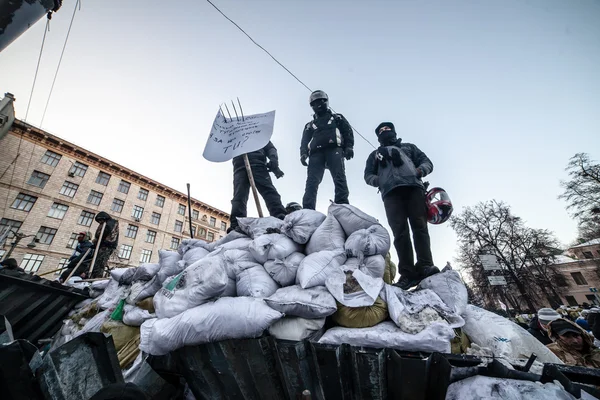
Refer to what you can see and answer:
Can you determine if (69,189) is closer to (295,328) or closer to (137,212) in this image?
(137,212)

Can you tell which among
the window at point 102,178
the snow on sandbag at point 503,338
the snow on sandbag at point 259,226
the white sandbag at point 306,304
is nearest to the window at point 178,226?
the window at point 102,178

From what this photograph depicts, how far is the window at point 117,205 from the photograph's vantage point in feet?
67.5

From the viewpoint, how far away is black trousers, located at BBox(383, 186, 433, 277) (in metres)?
2.24

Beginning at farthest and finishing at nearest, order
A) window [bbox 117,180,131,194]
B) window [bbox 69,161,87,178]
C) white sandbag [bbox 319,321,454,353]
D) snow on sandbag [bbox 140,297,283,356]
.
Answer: window [bbox 117,180,131,194] → window [bbox 69,161,87,178] → snow on sandbag [bbox 140,297,283,356] → white sandbag [bbox 319,321,454,353]

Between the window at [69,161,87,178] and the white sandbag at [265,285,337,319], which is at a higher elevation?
the window at [69,161,87,178]

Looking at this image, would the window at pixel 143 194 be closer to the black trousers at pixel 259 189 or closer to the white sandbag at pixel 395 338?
the black trousers at pixel 259 189

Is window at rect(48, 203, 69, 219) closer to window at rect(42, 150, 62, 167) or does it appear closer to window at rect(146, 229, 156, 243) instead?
window at rect(42, 150, 62, 167)

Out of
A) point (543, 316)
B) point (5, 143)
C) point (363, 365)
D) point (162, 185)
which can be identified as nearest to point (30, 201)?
point (5, 143)

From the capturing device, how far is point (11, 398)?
947 mm

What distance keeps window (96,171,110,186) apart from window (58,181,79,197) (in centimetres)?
167

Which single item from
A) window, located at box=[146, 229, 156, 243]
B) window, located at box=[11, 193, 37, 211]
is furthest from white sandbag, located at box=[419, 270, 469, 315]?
window, located at box=[146, 229, 156, 243]

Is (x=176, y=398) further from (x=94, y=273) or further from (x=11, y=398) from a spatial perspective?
(x=94, y=273)

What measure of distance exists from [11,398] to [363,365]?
1.48 metres

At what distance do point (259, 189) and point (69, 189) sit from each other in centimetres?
A: 2330
